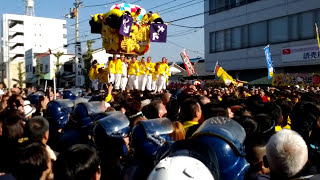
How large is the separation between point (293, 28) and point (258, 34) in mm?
3543

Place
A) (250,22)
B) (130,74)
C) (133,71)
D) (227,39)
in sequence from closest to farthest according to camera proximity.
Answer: (133,71)
(130,74)
(250,22)
(227,39)

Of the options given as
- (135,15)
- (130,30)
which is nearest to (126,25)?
(130,30)

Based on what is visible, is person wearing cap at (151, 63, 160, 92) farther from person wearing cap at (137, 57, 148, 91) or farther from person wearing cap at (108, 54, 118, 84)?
person wearing cap at (108, 54, 118, 84)

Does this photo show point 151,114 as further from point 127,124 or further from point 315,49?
point 315,49

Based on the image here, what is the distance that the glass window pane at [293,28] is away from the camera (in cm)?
2583

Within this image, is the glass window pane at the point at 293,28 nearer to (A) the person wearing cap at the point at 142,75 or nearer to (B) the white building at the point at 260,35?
(B) the white building at the point at 260,35

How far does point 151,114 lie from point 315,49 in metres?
22.3

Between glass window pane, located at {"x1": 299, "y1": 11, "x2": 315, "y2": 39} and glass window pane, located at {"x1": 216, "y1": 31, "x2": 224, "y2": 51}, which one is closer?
glass window pane, located at {"x1": 299, "y1": 11, "x2": 315, "y2": 39}

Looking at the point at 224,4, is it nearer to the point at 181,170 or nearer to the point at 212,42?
the point at 212,42

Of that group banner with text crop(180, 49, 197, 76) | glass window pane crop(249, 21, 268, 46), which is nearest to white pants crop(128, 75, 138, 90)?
banner with text crop(180, 49, 197, 76)

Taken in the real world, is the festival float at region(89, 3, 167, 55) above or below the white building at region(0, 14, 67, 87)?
below

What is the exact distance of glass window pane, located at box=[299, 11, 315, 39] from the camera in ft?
81.3

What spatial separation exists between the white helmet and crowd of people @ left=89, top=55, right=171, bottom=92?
11208 mm

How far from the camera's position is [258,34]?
95.7ft
